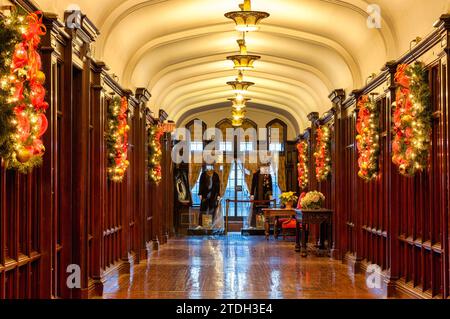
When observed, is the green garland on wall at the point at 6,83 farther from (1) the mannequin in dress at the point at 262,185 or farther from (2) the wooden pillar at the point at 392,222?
(1) the mannequin in dress at the point at 262,185

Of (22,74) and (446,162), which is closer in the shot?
(22,74)

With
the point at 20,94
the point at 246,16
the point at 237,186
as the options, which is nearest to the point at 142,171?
the point at 246,16

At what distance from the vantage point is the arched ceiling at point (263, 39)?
10963 millimetres

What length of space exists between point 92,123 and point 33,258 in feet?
12.1

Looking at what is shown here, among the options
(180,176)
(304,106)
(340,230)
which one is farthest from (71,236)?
(180,176)

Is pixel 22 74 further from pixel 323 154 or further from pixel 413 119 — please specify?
pixel 323 154

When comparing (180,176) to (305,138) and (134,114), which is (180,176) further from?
(134,114)

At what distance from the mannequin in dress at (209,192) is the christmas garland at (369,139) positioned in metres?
13.5

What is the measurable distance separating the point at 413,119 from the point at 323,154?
8.34 metres

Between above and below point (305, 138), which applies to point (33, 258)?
below

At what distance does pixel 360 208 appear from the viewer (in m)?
13.9

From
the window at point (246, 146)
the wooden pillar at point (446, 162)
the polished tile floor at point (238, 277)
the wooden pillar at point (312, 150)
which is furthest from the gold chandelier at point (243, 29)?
the window at point (246, 146)

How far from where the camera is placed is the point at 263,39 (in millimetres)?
15352

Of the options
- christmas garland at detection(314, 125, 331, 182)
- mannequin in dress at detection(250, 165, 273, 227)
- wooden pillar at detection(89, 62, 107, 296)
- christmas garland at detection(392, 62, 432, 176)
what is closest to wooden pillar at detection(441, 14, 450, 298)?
christmas garland at detection(392, 62, 432, 176)
